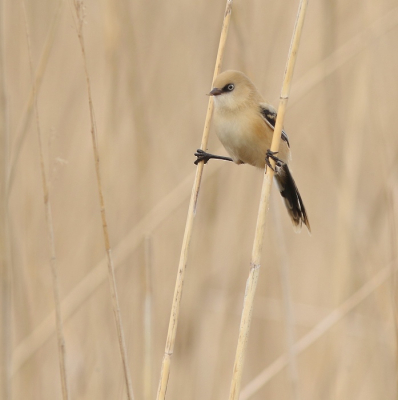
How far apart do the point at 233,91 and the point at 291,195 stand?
41 centimetres

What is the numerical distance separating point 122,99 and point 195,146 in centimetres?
39

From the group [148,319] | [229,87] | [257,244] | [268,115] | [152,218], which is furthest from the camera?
[152,218]

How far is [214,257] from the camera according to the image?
2322mm

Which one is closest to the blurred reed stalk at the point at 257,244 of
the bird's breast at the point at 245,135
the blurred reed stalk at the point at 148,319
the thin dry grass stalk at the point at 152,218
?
the blurred reed stalk at the point at 148,319

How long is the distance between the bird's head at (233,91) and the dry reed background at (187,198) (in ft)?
0.41

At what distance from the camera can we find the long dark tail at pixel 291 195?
1886 mm

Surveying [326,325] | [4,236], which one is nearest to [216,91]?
[4,236]

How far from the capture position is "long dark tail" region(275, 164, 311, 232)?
6.19 feet

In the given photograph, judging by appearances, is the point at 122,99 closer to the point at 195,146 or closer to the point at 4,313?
the point at 195,146

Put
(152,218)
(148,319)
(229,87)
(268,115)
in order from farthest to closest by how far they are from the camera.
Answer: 1. (152,218)
2. (268,115)
3. (229,87)
4. (148,319)

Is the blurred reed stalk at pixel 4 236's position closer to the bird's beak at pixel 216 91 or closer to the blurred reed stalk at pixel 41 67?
the blurred reed stalk at pixel 41 67

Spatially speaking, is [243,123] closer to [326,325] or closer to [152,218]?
[152,218]

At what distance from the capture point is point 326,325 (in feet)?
6.75

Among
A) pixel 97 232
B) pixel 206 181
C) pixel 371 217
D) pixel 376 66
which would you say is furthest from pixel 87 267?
pixel 376 66
